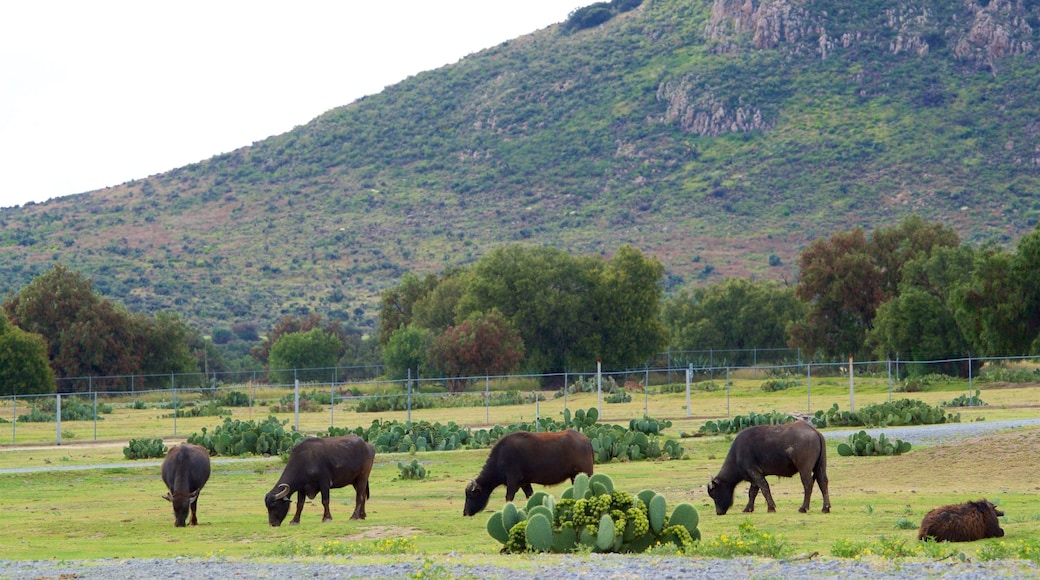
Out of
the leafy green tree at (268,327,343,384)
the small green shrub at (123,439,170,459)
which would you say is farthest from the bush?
the leafy green tree at (268,327,343,384)

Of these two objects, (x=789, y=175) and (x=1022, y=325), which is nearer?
(x=1022, y=325)

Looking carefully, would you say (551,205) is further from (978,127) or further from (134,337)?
(134,337)

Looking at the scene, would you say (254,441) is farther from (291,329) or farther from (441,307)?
(291,329)

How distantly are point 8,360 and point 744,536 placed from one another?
175 feet

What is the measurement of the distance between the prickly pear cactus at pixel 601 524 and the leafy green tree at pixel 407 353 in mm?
59726

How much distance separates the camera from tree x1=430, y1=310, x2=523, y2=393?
71.8 meters

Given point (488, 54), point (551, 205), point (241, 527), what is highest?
point (488, 54)

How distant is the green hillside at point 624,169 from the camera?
124812 mm

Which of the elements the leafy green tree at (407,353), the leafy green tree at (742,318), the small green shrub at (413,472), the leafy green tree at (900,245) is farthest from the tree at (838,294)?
the small green shrub at (413,472)

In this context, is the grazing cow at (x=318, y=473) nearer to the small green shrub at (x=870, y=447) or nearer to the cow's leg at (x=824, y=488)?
the cow's leg at (x=824, y=488)

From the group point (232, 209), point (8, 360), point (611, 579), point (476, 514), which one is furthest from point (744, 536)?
point (232, 209)

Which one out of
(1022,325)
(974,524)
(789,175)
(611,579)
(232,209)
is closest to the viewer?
(611,579)

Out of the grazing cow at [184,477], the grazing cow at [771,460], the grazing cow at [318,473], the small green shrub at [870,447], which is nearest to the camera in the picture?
the grazing cow at [771,460]

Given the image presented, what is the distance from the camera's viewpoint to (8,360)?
207ft
